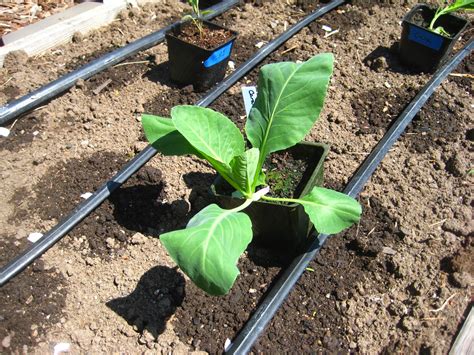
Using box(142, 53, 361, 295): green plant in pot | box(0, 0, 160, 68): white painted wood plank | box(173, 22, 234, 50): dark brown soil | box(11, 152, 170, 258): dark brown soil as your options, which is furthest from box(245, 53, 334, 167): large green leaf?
box(0, 0, 160, 68): white painted wood plank

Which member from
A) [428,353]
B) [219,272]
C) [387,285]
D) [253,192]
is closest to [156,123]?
[253,192]

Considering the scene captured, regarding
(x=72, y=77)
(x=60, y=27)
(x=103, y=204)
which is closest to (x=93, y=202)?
(x=103, y=204)

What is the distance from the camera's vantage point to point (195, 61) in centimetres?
256

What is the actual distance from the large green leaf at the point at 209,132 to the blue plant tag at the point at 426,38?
158 cm

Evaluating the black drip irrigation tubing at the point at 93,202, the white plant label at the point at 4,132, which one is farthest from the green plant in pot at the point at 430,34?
the white plant label at the point at 4,132

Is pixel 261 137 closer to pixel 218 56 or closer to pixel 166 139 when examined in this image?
pixel 166 139

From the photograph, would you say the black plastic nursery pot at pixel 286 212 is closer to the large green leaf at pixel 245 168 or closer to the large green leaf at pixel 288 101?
the large green leaf at pixel 245 168

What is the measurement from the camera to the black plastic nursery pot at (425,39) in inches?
109

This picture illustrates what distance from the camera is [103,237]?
200cm

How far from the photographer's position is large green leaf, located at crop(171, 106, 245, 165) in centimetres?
170

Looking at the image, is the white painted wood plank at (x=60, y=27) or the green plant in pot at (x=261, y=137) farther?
the white painted wood plank at (x=60, y=27)

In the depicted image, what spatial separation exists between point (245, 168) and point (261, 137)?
23 cm

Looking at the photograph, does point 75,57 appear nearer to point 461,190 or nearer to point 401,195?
point 401,195

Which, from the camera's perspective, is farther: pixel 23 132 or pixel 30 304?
pixel 23 132
